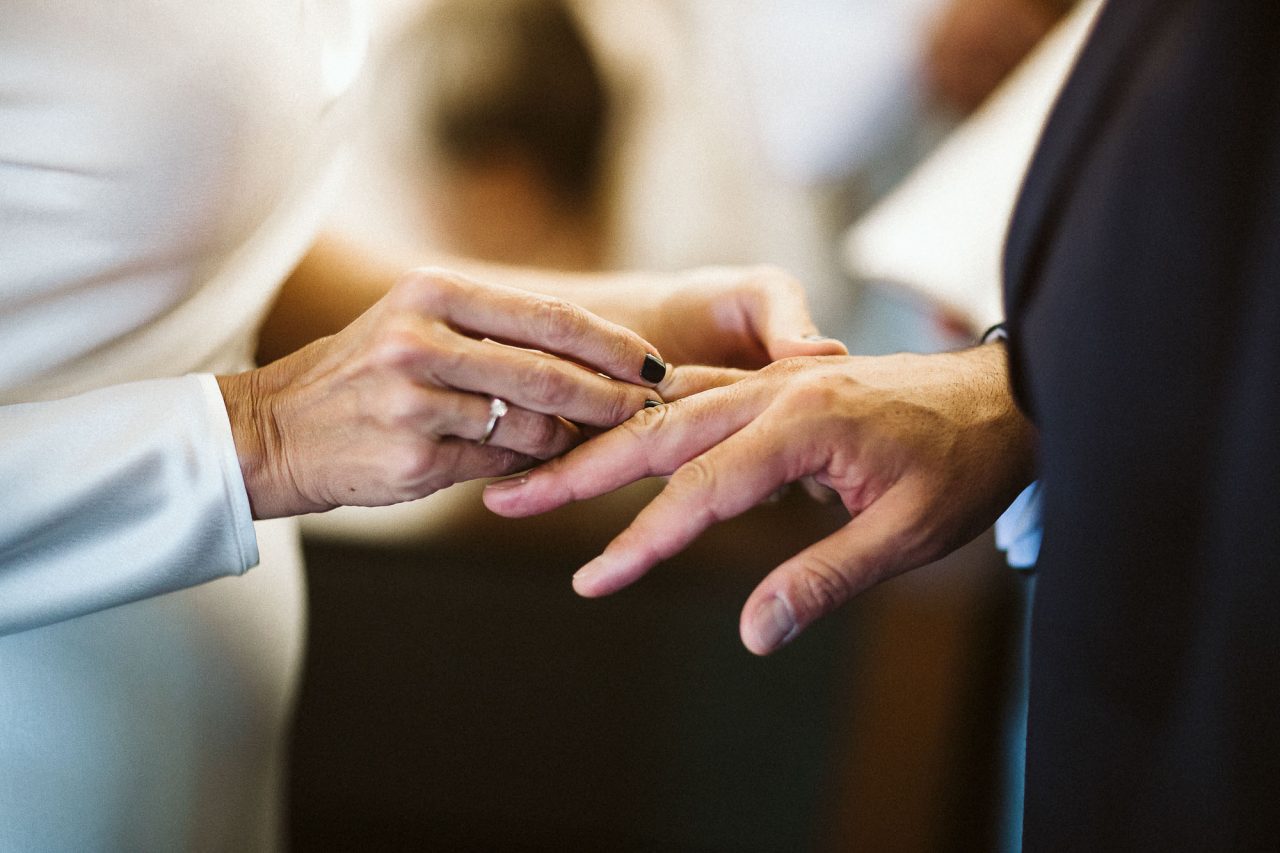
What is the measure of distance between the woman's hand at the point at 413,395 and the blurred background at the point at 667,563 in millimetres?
796

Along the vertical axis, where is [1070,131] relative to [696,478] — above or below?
above

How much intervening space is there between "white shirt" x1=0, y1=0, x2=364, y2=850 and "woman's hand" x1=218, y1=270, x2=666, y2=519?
1.2 inches

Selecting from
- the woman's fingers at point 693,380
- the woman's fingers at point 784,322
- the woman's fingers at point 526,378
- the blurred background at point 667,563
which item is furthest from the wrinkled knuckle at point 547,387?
the blurred background at point 667,563

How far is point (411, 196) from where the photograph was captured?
206cm

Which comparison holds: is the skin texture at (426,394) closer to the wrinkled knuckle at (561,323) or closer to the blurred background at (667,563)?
the wrinkled knuckle at (561,323)

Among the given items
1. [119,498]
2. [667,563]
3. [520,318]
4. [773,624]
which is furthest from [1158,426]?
[667,563]

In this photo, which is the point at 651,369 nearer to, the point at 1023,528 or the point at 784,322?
the point at 784,322

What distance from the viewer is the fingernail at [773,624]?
0.56 metres

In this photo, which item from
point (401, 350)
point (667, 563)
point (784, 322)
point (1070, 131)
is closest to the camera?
point (1070, 131)

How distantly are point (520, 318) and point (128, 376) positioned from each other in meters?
0.30

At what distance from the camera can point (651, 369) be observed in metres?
0.65

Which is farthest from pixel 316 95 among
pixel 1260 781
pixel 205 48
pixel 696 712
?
pixel 696 712

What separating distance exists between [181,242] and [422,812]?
1372 mm

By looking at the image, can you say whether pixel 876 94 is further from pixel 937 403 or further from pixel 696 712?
pixel 937 403
